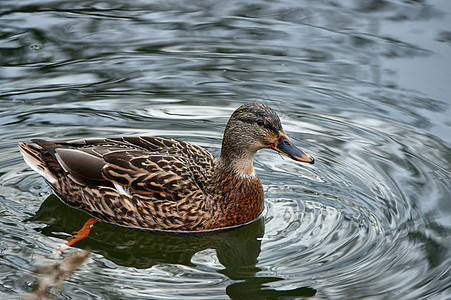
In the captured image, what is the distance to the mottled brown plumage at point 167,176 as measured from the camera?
7031 millimetres

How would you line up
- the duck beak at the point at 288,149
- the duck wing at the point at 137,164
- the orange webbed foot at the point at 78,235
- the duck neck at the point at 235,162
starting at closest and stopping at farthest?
the orange webbed foot at the point at 78,235
the duck beak at the point at 288,149
the duck wing at the point at 137,164
the duck neck at the point at 235,162

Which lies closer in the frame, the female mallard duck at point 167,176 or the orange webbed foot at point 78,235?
the orange webbed foot at point 78,235

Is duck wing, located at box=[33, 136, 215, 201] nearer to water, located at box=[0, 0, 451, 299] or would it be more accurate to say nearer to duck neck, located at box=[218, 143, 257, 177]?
duck neck, located at box=[218, 143, 257, 177]

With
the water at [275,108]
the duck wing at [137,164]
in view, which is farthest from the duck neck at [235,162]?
the water at [275,108]

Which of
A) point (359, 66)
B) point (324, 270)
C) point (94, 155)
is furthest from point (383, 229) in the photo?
point (359, 66)

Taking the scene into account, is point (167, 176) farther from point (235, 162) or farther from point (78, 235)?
point (78, 235)

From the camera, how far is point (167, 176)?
277 inches

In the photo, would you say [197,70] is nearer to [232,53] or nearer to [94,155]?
[232,53]

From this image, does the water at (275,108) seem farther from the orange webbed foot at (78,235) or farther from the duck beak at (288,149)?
the duck beak at (288,149)

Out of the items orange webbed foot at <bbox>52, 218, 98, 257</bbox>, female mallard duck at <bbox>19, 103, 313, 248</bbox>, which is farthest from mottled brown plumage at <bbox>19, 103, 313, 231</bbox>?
orange webbed foot at <bbox>52, 218, 98, 257</bbox>

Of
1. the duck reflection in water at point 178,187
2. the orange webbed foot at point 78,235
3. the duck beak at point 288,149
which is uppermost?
the duck beak at point 288,149

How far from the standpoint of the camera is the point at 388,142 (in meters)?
8.51

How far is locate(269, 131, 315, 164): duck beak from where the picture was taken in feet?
22.8

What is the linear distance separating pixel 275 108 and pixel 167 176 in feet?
8.47
